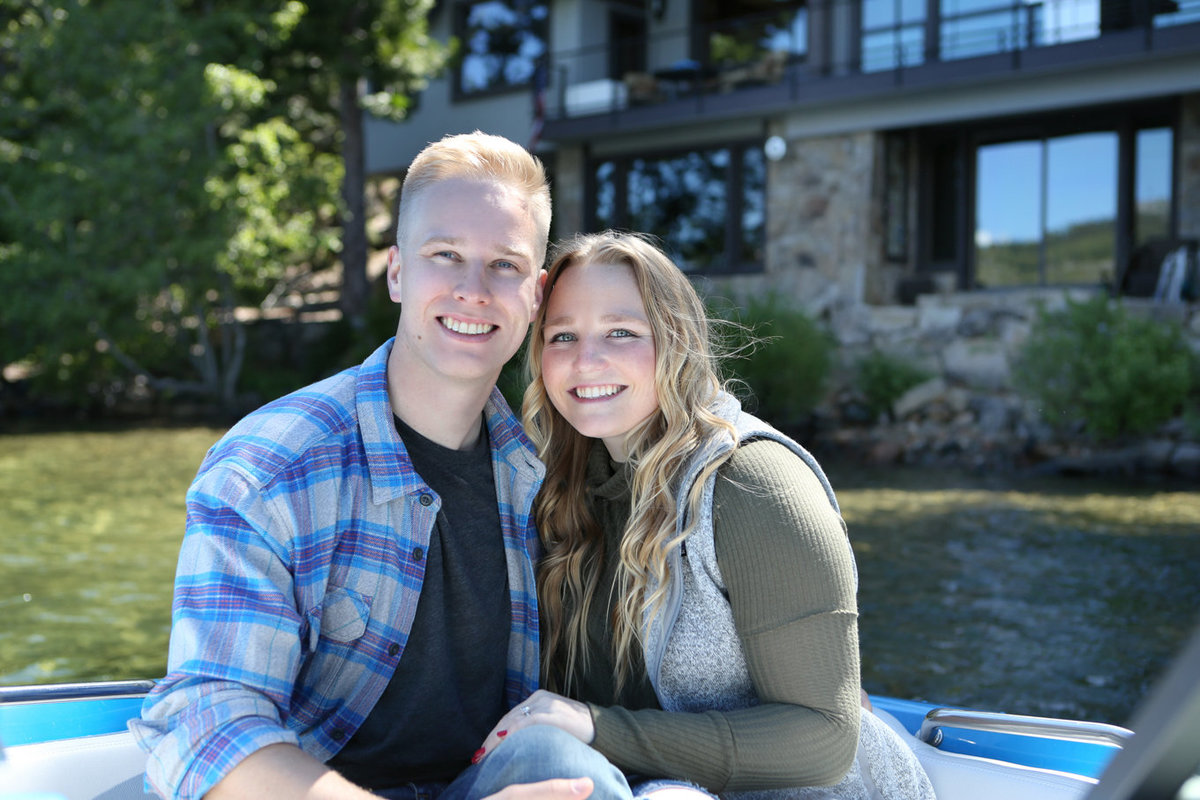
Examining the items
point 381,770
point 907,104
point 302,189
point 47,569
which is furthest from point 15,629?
point 907,104

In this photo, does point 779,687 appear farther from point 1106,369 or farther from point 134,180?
point 134,180

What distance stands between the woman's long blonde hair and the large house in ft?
39.3

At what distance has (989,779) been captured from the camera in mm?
2207

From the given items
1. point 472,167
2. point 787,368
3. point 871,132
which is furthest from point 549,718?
point 871,132

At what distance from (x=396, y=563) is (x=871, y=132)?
45.4 feet

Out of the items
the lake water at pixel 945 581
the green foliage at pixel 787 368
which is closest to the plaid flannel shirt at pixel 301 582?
the lake water at pixel 945 581

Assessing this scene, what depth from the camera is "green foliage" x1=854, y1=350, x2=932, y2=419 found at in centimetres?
1234

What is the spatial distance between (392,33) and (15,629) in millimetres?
13288

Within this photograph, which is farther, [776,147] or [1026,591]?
[776,147]

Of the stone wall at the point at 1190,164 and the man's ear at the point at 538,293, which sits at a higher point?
the stone wall at the point at 1190,164

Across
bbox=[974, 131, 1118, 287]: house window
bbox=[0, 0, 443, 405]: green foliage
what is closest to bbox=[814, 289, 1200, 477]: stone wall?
bbox=[974, 131, 1118, 287]: house window

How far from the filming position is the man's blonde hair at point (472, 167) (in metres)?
2.24

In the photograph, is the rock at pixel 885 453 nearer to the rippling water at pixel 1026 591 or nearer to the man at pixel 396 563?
the rippling water at pixel 1026 591

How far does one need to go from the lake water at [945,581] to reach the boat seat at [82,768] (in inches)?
126
